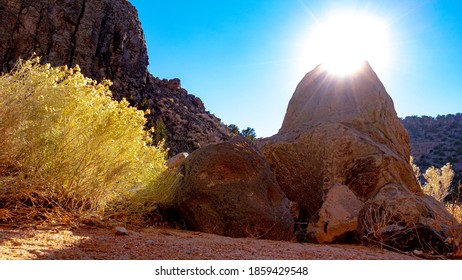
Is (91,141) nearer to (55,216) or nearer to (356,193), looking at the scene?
(55,216)

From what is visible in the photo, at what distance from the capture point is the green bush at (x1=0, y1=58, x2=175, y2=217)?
348cm

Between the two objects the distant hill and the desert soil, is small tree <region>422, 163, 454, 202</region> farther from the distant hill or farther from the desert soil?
the distant hill

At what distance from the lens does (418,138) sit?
36.8 m

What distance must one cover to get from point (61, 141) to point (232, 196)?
6.47 feet

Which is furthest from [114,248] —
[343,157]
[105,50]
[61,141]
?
[105,50]

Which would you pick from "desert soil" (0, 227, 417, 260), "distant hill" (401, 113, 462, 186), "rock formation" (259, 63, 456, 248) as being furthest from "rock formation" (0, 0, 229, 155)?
"desert soil" (0, 227, 417, 260)

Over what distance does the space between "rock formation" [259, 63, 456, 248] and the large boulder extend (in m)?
0.84

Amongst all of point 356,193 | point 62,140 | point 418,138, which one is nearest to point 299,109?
point 356,193

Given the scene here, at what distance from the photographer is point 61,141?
3.63 metres

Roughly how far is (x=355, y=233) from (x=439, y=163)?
29.3 m

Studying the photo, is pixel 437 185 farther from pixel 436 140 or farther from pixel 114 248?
pixel 436 140

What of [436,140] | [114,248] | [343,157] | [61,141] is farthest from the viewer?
[436,140]

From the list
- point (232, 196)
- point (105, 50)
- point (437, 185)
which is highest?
point (105, 50)

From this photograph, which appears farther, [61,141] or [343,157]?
[343,157]
